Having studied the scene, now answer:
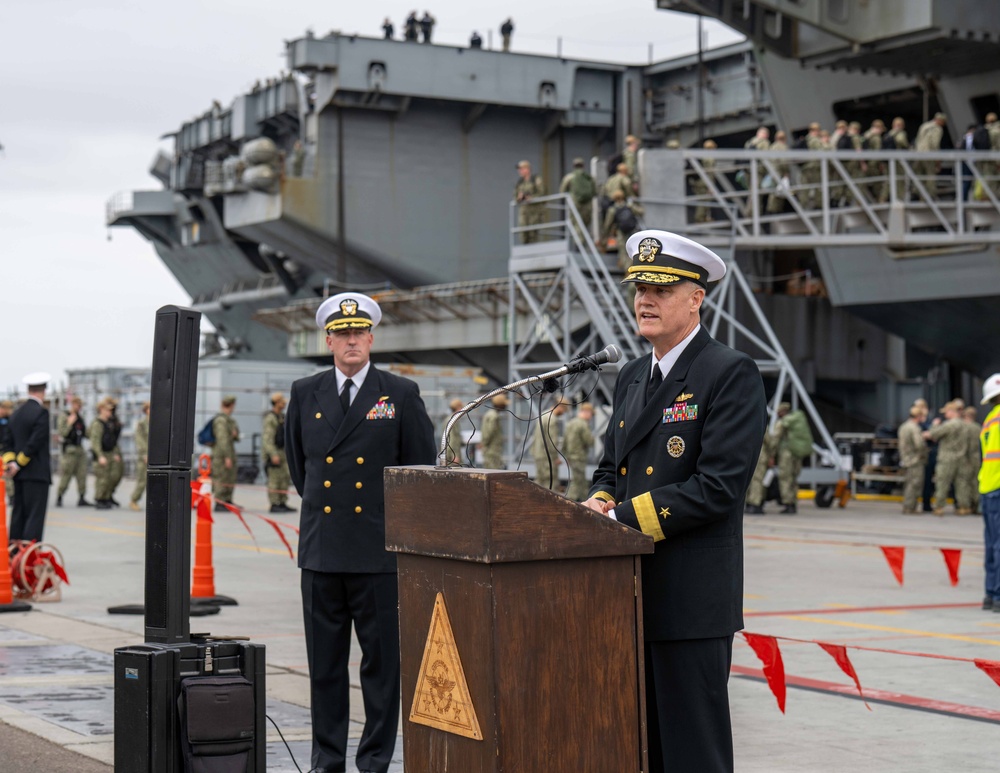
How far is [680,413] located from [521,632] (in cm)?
90

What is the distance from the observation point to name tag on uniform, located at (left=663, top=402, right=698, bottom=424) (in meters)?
4.28

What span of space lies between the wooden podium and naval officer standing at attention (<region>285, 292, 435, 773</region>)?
209cm

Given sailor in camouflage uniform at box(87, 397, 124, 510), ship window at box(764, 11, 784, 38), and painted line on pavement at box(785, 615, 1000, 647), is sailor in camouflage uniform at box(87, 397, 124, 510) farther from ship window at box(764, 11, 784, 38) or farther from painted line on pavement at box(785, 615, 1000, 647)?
painted line on pavement at box(785, 615, 1000, 647)

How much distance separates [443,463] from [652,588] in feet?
2.30

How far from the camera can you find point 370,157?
43031 millimetres

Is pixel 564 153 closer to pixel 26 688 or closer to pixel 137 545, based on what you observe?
pixel 137 545

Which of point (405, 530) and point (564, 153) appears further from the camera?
point (564, 153)

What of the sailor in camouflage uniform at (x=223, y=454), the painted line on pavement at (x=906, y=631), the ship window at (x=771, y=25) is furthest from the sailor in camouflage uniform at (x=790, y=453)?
the painted line on pavement at (x=906, y=631)

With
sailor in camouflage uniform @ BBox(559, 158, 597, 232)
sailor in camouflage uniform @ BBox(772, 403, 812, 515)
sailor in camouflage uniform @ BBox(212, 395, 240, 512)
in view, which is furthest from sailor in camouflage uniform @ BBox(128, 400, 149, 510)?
sailor in camouflage uniform @ BBox(772, 403, 812, 515)

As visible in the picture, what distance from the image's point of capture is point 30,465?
13953 millimetres

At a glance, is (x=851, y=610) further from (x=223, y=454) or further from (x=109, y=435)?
Answer: (x=109, y=435)

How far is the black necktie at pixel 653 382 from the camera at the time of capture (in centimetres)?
443

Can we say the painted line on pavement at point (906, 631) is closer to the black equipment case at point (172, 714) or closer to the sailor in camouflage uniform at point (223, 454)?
the black equipment case at point (172, 714)

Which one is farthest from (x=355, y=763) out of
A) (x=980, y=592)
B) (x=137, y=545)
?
(x=137, y=545)
